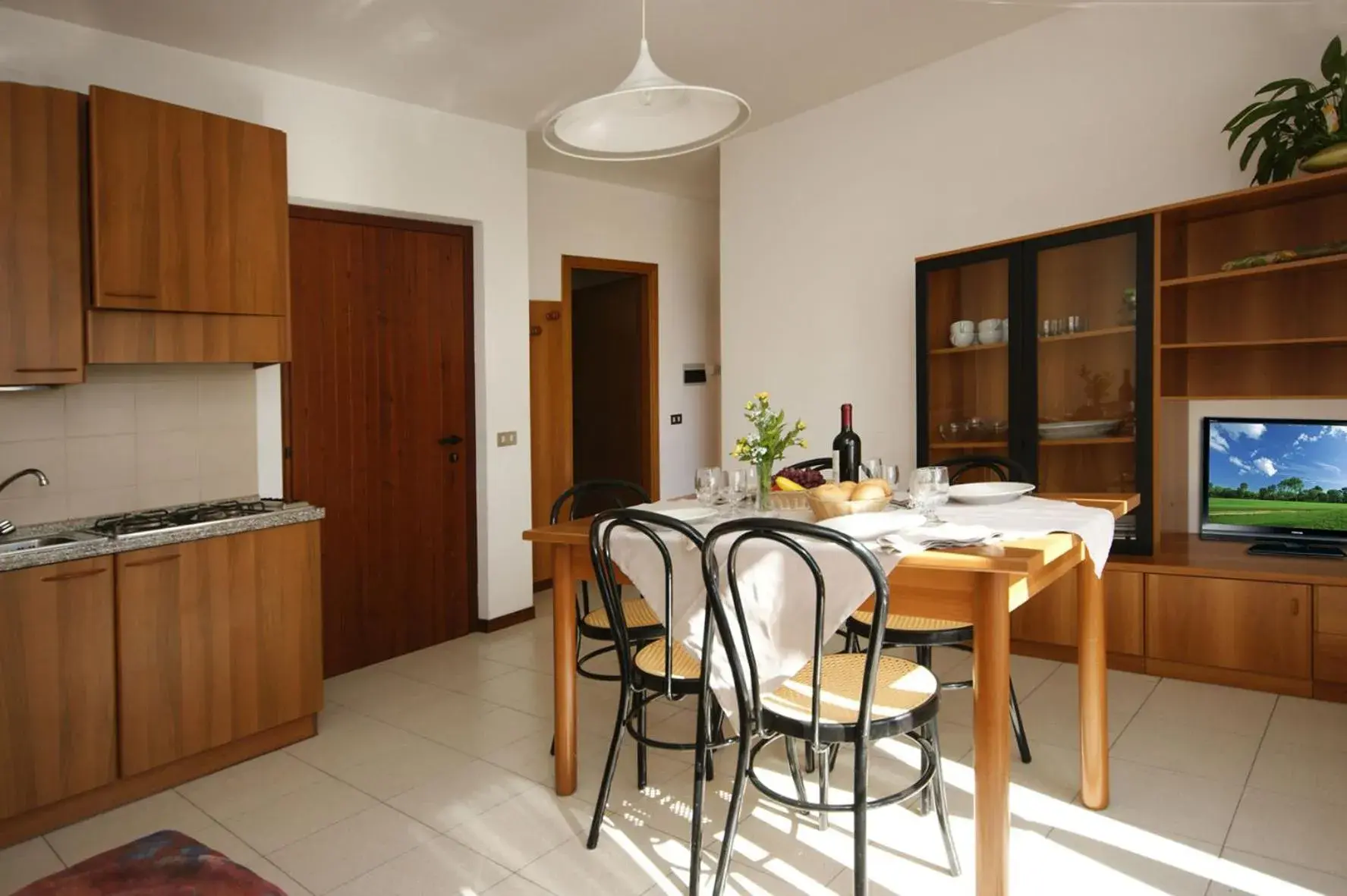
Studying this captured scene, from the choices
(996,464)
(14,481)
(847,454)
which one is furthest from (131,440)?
(996,464)

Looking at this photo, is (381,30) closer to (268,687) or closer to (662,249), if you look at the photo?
(268,687)

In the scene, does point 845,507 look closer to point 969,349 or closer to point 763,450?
point 763,450

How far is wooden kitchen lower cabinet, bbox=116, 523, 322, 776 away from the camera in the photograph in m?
2.66

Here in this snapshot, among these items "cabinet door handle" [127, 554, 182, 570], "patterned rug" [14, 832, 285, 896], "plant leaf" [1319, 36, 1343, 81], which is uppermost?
"plant leaf" [1319, 36, 1343, 81]

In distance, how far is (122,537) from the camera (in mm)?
2643

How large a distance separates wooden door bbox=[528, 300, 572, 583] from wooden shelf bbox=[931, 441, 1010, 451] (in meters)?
2.47

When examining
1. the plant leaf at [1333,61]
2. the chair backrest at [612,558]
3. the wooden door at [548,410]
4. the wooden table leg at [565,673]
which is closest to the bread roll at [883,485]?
the chair backrest at [612,558]

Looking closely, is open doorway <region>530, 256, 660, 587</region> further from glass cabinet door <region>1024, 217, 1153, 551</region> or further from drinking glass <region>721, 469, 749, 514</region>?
drinking glass <region>721, 469, 749, 514</region>

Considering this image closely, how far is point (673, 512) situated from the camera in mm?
2465

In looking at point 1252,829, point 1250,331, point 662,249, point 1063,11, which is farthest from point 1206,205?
point 662,249

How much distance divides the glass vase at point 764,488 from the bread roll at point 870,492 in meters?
0.30

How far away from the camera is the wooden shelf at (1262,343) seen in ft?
9.80

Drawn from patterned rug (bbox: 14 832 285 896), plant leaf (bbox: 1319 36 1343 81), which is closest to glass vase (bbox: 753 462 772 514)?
patterned rug (bbox: 14 832 285 896)

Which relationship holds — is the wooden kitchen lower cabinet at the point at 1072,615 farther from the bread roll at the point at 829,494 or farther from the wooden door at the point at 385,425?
the wooden door at the point at 385,425
